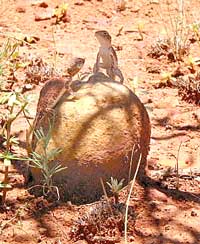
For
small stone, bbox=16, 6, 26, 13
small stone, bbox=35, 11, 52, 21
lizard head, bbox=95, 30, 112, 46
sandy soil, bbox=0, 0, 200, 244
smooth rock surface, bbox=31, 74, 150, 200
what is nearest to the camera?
sandy soil, bbox=0, 0, 200, 244

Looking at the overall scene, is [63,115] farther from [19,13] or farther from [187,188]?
[19,13]

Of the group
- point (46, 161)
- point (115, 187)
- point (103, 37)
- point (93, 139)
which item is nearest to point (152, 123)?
point (103, 37)

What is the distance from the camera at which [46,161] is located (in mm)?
3613

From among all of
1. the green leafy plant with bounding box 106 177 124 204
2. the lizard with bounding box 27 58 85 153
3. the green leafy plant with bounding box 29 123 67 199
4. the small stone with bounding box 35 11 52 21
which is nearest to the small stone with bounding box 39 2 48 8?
the small stone with bounding box 35 11 52 21

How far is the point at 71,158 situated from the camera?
3816 mm

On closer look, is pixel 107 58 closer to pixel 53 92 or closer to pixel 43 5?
pixel 53 92

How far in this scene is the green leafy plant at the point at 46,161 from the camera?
3.61 meters

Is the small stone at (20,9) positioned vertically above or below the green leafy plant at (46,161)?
above

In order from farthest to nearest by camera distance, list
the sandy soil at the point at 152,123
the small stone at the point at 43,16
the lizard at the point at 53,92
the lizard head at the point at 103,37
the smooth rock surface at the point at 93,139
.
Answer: the small stone at the point at 43,16 → the lizard head at the point at 103,37 → the lizard at the point at 53,92 → the smooth rock surface at the point at 93,139 → the sandy soil at the point at 152,123

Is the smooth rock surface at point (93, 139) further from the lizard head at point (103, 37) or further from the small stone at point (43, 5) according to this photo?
the small stone at point (43, 5)

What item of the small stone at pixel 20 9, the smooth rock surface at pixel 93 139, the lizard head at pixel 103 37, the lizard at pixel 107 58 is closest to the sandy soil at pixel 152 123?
the small stone at pixel 20 9

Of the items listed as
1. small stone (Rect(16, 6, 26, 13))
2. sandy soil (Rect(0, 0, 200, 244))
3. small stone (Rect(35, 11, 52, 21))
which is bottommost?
sandy soil (Rect(0, 0, 200, 244))

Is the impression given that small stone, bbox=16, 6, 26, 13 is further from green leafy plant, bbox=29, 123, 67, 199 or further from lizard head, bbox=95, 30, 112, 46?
green leafy plant, bbox=29, 123, 67, 199

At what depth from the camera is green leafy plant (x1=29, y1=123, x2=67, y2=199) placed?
361 centimetres
